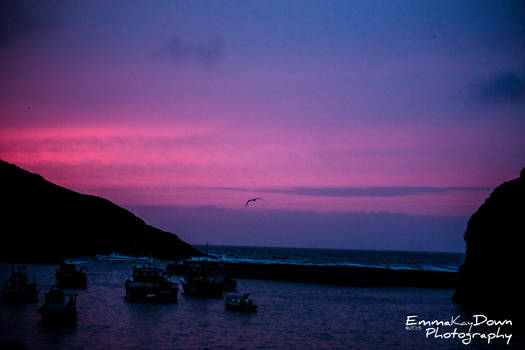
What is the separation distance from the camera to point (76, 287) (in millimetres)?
72875

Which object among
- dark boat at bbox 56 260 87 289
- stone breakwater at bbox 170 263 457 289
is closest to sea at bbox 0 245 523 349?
dark boat at bbox 56 260 87 289

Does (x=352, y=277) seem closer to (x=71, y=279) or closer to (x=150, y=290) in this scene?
(x=150, y=290)

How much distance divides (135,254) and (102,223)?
18.2m

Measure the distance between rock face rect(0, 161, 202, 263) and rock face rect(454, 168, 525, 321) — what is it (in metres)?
117

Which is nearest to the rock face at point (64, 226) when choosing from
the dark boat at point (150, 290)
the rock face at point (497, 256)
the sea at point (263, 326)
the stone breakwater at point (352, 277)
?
the stone breakwater at point (352, 277)

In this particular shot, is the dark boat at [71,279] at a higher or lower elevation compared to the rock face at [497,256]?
lower

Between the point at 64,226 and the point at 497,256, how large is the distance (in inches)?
5737

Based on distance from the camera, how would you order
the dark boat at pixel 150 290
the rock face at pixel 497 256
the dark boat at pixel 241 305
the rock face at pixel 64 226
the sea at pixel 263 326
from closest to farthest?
the sea at pixel 263 326 → the rock face at pixel 497 256 → the dark boat at pixel 241 305 → the dark boat at pixel 150 290 → the rock face at pixel 64 226

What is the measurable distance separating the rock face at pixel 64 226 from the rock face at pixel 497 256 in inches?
4609

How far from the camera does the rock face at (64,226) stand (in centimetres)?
15650

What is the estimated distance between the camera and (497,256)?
51281 mm

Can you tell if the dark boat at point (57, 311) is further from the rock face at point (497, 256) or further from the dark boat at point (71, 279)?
the rock face at point (497, 256)

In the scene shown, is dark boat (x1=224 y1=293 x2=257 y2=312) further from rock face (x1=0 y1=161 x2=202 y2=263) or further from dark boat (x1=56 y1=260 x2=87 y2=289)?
rock face (x1=0 y1=161 x2=202 y2=263)

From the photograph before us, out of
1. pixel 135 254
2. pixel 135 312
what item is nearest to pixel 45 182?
pixel 135 254
